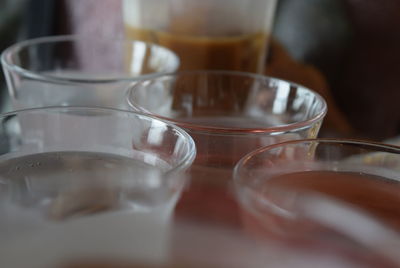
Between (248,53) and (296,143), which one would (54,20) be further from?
(296,143)

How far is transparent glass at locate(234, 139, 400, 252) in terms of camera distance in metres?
0.21

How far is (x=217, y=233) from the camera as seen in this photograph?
0.61ft

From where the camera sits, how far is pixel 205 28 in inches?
17.1

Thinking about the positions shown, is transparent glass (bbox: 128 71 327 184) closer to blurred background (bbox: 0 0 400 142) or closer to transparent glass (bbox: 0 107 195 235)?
transparent glass (bbox: 0 107 195 235)

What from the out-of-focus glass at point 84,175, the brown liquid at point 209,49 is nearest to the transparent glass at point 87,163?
the out-of-focus glass at point 84,175

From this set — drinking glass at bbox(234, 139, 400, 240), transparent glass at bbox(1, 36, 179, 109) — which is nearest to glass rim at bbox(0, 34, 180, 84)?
transparent glass at bbox(1, 36, 179, 109)

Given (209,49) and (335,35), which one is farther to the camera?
(335,35)

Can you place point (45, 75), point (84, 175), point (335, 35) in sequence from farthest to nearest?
point (335, 35)
point (45, 75)
point (84, 175)

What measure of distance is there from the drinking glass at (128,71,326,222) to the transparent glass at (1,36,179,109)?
0.03 metres

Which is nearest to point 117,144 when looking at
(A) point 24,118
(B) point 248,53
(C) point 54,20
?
(A) point 24,118

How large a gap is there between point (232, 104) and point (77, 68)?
5.6 inches

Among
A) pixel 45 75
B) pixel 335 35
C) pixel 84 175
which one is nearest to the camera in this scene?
pixel 84 175

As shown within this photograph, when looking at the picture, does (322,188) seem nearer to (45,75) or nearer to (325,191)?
(325,191)

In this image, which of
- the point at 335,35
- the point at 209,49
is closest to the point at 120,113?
the point at 209,49
